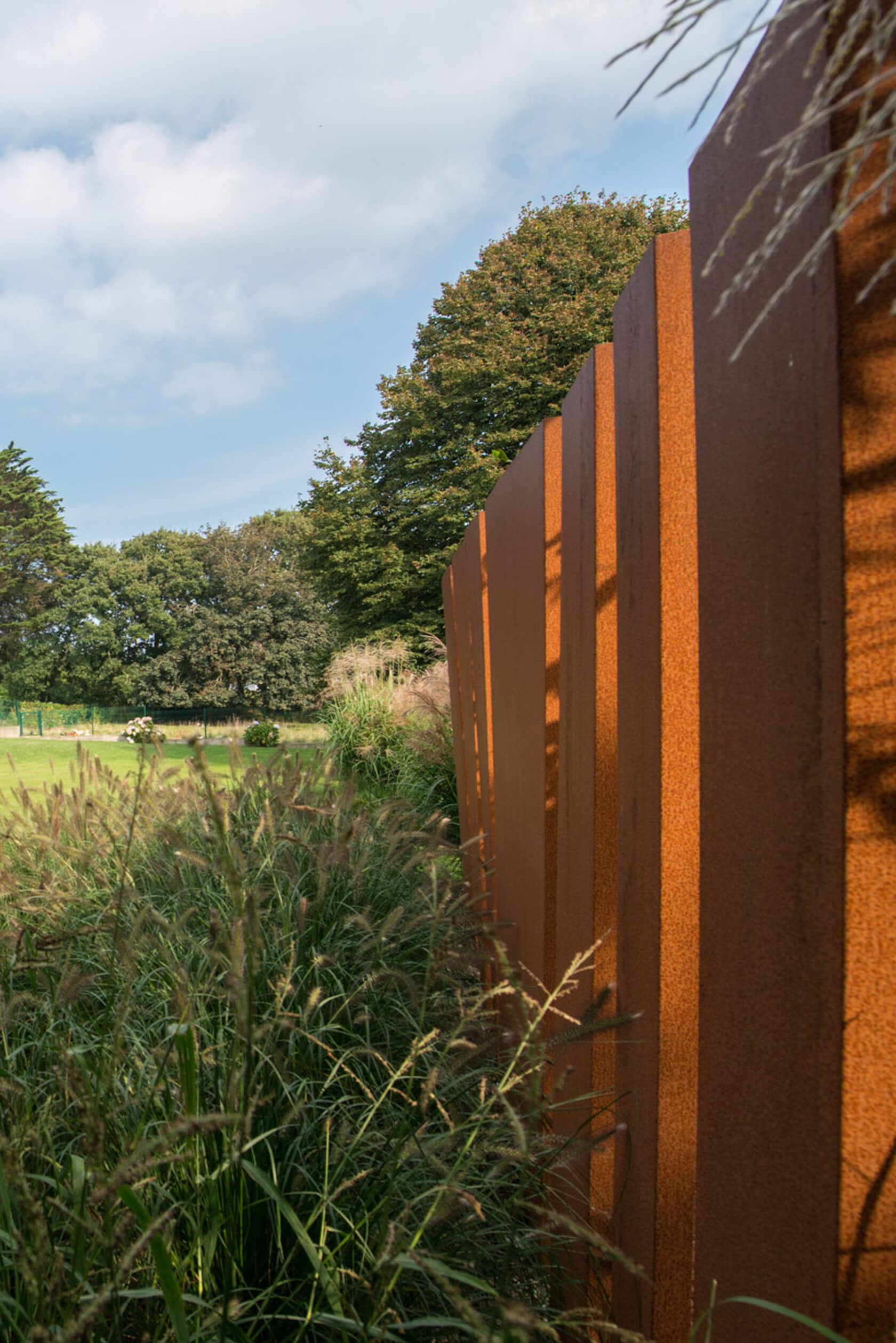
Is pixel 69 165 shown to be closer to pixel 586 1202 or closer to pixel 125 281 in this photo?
pixel 125 281

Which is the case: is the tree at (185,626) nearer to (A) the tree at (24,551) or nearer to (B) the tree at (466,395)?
(A) the tree at (24,551)

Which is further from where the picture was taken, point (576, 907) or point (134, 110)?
point (134, 110)

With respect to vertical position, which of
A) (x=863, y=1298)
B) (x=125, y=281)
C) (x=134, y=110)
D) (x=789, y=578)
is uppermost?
(x=125, y=281)

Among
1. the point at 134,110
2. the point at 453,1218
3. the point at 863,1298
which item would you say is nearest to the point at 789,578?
the point at 863,1298

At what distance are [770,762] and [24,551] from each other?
4406cm

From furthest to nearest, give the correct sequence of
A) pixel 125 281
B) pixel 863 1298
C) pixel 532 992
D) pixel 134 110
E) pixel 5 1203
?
pixel 125 281
pixel 134 110
pixel 532 992
pixel 5 1203
pixel 863 1298

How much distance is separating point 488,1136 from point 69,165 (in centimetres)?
2480

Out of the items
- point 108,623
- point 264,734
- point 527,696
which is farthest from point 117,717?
point 527,696

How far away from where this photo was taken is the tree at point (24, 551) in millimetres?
38062

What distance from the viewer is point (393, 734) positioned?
8.76 m

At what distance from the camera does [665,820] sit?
3.28ft

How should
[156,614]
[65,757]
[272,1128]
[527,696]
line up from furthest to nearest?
[156,614] → [65,757] → [527,696] → [272,1128]

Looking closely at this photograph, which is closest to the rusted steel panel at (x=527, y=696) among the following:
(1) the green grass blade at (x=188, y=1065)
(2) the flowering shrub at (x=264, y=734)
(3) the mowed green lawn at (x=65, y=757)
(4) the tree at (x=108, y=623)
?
(1) the green grass blade at (x=188, y=1065)

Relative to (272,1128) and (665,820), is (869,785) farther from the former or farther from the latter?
(272,1128)
